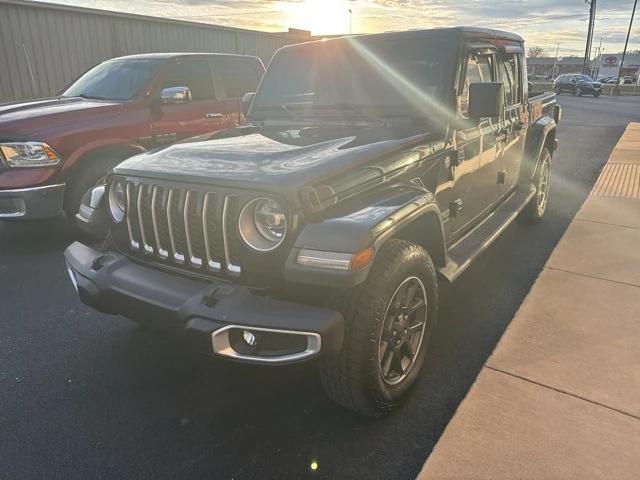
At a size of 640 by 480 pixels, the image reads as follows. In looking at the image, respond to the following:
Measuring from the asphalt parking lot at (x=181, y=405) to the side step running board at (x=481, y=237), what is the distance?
52 cm

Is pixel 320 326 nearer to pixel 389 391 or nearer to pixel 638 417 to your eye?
pixel 389 391

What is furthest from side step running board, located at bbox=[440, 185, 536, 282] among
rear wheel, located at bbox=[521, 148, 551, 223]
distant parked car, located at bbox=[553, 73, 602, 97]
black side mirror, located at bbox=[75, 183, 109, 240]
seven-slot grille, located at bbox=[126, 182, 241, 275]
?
distant parked car, located at bbox=[553, 73, 602, 97]

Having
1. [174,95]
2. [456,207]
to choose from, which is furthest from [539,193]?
[174,95]

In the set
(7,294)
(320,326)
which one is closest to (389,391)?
(320,326)

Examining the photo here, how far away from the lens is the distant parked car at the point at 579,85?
35.8m

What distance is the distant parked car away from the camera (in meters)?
35.8

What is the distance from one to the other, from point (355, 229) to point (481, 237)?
1914mm

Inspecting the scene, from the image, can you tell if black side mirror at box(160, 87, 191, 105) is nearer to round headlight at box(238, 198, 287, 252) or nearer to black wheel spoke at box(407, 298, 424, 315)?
round headlight at box(238, 198, 287, 252)

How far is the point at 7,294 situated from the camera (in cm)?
401

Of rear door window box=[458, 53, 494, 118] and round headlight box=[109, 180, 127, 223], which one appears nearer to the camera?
round headlight box=[109, 180, 127, 223]

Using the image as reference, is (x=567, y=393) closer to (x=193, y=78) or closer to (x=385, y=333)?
(x=385, y=333)

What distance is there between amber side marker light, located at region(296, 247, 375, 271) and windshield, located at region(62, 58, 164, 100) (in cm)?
433

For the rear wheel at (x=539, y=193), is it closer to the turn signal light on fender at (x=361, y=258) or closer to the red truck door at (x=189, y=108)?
the red truck door at (x=189, y=108)

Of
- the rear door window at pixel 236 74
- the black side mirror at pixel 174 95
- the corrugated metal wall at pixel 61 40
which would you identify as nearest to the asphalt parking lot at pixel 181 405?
the black side mirror at pixel 174 95
